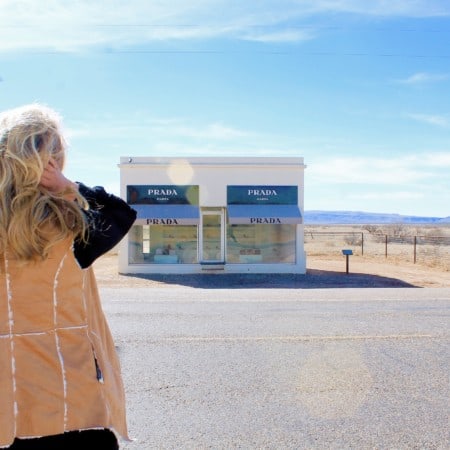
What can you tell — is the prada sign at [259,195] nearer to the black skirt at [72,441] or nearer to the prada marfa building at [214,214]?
the prada marfa building at [214,214]

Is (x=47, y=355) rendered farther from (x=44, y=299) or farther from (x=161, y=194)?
(x=161, y=194)

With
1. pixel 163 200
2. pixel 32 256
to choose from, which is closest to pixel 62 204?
pixel 32 256

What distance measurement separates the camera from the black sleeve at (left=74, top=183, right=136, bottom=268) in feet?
6.39

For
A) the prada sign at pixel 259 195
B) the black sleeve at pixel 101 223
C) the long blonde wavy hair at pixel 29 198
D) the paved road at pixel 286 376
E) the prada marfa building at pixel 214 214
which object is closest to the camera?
the long blonde wavy hair at pixel 29 198

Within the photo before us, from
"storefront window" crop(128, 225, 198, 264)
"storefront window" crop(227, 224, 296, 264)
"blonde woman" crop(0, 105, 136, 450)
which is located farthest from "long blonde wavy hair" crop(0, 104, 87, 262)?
"storefront window" crop(227, 224, 296, 264)

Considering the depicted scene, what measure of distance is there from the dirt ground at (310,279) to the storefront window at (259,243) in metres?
1.01

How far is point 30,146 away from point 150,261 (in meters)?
19.6

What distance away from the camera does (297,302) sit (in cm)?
1184

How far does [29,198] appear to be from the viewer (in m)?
1.83

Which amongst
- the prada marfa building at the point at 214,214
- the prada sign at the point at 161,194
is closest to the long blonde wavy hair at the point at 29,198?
the prada marfa building at the point at 214,214

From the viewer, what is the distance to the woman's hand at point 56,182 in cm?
188

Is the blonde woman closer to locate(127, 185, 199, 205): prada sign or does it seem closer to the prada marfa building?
the prada marfa building

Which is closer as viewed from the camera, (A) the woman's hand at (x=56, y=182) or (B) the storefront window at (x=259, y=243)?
(A) the woman's hand at (x=56, y=182)

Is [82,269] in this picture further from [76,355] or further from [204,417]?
[204,417]
